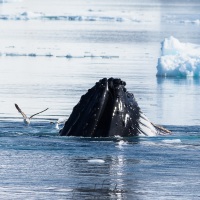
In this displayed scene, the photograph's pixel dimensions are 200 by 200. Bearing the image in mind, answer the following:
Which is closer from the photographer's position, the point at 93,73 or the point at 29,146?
the point at 29,146

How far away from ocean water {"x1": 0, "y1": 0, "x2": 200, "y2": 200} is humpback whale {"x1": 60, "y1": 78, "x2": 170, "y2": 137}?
0.50ft

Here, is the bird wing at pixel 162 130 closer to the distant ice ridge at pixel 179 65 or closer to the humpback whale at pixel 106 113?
the humpback whale at pixel 106 113

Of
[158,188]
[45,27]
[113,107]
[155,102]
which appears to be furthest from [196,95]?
[45,27]

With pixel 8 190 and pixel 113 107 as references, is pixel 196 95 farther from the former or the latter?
pixel 8 190

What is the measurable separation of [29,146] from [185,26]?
190 ft

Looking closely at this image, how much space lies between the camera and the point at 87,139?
15.2 m

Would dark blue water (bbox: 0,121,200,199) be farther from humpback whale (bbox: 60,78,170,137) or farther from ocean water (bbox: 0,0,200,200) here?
humpback whale (bbox: 60,78,170,137)

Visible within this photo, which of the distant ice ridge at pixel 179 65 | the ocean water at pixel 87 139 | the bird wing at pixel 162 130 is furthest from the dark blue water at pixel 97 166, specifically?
the distant ice ridge at pixel 179 65

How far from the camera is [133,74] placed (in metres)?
32.0

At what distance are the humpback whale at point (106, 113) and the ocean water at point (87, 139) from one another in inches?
5.9

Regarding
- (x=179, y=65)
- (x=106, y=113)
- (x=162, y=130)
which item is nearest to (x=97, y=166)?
(x=106, y=113)

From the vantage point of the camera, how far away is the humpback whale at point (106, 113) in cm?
1489

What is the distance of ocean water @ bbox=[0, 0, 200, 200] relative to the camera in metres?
12.1

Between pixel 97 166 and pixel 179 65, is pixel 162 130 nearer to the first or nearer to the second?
pixel 97 166
